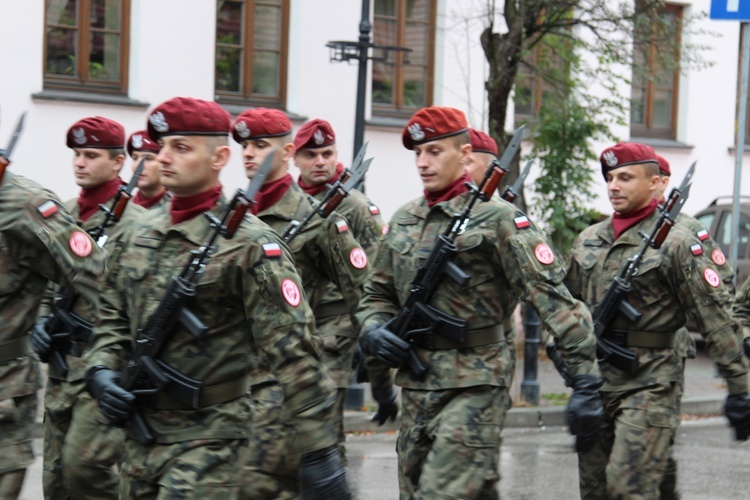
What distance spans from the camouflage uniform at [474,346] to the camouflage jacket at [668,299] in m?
1.07

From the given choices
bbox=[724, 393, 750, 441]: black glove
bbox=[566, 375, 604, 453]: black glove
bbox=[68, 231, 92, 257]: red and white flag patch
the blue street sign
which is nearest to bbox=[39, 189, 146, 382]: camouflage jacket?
bbox=[68, 231, 92, 257]: red and white flag patch

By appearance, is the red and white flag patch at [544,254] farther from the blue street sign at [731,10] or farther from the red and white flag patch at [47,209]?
the blue street sign at [731,10]

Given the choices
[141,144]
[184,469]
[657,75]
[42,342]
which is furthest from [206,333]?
[657,75]

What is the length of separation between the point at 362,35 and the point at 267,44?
484 centimetres

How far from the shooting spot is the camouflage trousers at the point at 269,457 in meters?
6.10

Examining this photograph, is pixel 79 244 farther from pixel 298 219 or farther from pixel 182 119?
pixel 298 219

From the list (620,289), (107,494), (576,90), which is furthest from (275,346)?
(576,90)

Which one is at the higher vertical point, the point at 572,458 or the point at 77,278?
the point at 77,278

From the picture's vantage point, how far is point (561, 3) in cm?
1414

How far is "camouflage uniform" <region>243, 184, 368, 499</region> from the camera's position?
6117 millimetres

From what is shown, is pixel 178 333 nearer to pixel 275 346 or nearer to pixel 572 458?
pixel 275 346

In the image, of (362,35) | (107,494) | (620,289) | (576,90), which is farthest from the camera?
(576,90)

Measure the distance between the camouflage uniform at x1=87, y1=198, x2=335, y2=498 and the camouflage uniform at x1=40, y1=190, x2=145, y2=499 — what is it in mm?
1054

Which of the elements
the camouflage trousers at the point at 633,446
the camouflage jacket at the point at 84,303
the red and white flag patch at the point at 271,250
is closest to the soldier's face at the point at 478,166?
the camouflage trousers at the point at 633,446
